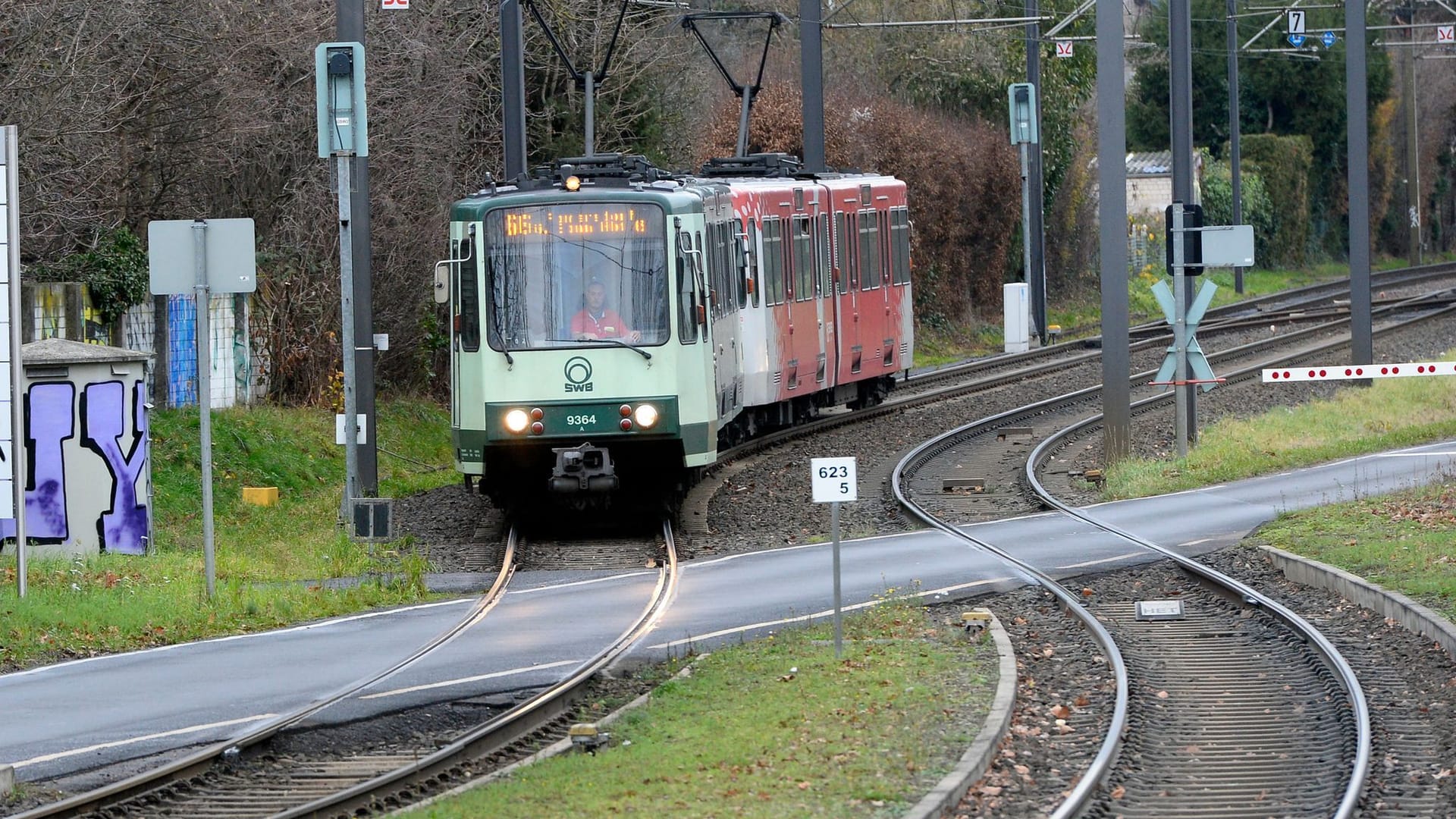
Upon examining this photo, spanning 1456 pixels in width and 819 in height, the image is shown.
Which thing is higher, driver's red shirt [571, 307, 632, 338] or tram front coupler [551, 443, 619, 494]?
driver's red shirt [571, 307, 632, 338]

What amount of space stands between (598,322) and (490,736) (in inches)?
337

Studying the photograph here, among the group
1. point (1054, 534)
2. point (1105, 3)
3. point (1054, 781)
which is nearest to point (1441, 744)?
point (1054, 781)

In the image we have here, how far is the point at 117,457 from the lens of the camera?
18047 millimetres

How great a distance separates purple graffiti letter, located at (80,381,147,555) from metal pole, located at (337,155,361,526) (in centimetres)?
180

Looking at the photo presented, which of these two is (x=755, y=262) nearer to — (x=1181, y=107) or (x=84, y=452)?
(x=1181, y=107)

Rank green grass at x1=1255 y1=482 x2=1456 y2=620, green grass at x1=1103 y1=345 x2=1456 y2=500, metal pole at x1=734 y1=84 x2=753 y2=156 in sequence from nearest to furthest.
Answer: green grass at x1=1255 y1=482 x2=1456 y2=620
green grass at x1=1103 y1=345 x2=1456 y2=500
metal pole at x1=734 y1=84 x2=753 y2=156

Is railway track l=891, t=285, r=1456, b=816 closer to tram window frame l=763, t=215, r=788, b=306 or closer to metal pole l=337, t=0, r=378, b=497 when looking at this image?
metal pole l=337, t=0, r=378, b=497

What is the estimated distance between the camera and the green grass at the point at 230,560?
1468cm

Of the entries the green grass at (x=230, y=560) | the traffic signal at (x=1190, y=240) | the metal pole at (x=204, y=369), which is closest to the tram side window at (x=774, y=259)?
the green grass at (x=230, y=560)

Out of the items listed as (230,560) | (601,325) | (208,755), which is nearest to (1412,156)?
(601,325)

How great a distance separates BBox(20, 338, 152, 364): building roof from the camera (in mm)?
17781

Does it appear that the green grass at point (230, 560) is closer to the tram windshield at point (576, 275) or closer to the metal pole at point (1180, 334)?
the tram windshield at point (576, 275)

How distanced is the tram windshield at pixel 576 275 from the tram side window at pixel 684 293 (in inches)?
5.2

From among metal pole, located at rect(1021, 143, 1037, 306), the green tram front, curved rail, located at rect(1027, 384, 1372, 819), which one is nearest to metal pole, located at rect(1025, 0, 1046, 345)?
metal pole, located at rect(1021, 143, 1037, 306)
